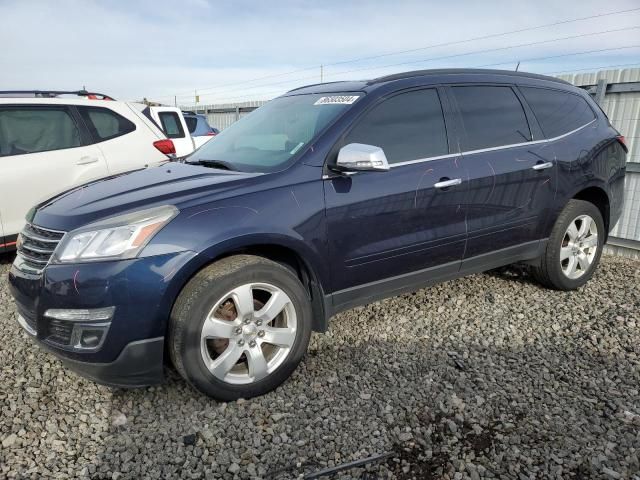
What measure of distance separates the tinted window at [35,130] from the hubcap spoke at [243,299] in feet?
11.8

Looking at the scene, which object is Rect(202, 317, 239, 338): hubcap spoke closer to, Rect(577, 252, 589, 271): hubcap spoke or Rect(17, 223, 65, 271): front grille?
Rect(17, 223, 65, 271): front grille

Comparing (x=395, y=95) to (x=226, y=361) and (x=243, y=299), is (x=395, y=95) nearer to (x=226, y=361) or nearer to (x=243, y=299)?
(x=243, y=299)

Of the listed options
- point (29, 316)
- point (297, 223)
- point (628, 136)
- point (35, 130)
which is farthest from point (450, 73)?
point (35, 130)

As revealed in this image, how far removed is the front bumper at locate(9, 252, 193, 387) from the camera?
227cm

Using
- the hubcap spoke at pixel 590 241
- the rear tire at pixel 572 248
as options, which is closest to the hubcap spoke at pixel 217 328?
the rear tire at pixel 572 248

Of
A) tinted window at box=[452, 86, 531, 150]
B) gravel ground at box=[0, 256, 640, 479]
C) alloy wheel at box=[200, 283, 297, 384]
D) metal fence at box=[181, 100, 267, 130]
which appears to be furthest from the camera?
metal fence at box=[181, 100, 267, 130]

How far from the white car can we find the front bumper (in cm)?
233

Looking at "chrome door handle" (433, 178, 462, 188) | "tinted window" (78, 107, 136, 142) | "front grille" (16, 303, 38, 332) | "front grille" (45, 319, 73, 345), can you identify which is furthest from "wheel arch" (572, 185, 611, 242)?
"tinted window" (78, 107, 136, 142)

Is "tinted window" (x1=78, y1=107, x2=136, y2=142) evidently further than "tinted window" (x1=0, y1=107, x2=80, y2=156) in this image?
Yes

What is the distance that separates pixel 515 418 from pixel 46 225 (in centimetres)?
267

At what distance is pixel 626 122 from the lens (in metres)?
5.67

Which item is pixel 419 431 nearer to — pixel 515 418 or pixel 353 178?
pixel 515 418

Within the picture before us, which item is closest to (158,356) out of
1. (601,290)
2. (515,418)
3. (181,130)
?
(515,418)

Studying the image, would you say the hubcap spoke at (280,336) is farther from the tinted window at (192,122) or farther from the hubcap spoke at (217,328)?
the tinted window at (192,122)
